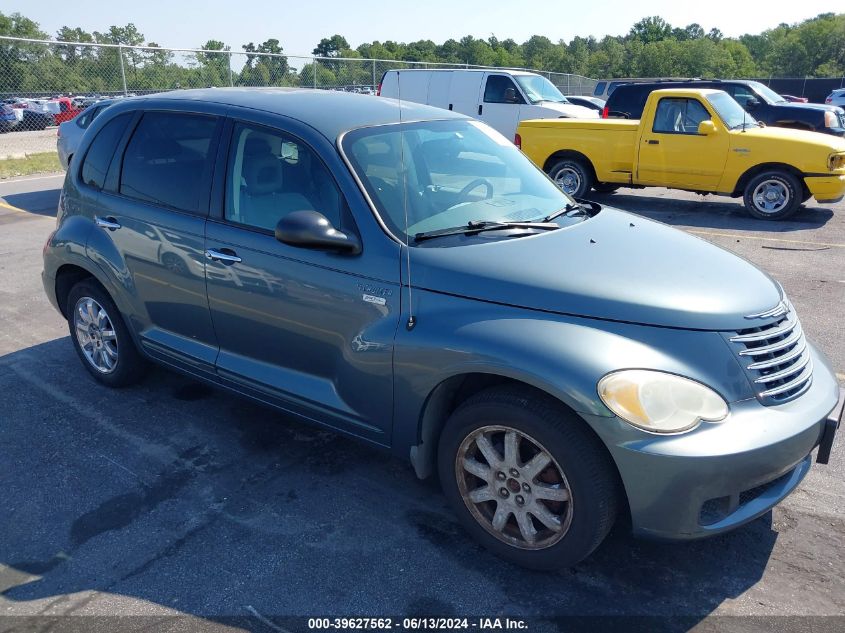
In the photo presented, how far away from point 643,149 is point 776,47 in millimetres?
78589

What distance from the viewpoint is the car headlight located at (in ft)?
8.46

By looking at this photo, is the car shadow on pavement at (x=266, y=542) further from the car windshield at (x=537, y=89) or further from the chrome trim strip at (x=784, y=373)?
the car windshield at (x=537, y=89)

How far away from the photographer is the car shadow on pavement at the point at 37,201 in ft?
36.2

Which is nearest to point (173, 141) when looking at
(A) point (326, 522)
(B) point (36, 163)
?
(A) point (326, 522)

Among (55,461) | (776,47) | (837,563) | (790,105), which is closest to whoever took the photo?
(837,563)

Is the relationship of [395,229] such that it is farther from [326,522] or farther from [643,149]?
[643,149]

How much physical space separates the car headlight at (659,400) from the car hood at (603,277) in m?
0.26

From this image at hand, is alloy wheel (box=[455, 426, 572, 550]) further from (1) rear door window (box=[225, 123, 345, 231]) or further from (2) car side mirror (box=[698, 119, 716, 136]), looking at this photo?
(2) car side mirror (box=[698, 119, 716, 136])

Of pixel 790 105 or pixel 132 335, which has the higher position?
pixel 790 105

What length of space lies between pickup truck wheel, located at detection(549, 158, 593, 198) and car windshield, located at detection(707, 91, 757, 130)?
206cm

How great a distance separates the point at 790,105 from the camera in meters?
15.9

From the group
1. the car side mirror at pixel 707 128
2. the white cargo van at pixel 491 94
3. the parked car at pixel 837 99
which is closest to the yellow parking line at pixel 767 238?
the car side mirror at pixel 707 128

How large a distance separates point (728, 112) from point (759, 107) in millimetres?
6233

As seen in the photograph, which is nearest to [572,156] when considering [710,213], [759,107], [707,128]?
[707,128]
